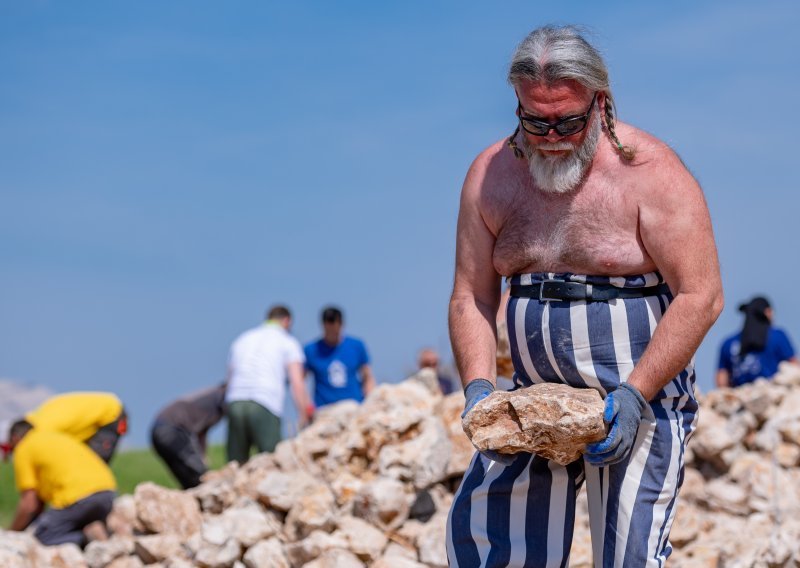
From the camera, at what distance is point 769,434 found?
717 centimetres

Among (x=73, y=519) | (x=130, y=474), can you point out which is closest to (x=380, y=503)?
(x=73, y=519)

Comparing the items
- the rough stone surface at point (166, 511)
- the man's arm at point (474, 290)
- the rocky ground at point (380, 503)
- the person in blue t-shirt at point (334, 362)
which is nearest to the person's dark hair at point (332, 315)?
the person in blue t-shirt at point (334, 362)

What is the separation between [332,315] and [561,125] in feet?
21.6

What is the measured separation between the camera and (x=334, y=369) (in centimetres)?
995

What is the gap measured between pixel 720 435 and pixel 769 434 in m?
0.46

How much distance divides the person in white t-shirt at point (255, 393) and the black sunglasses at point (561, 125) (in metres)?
5.95

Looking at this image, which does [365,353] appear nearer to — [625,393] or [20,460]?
[20,460]

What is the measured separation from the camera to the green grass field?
1188cm

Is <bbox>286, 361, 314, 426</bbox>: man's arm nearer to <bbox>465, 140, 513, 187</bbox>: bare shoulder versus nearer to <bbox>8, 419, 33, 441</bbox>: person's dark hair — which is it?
<bbox>8, 419, 33, 441</bbox>: person's dark hair

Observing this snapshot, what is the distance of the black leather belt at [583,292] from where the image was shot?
3.50 metres

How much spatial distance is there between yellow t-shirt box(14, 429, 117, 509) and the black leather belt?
179 inches

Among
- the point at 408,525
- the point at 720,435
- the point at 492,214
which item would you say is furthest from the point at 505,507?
the point at 720,435

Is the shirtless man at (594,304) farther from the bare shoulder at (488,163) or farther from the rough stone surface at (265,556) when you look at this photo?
the rough stone surface at (265,556)

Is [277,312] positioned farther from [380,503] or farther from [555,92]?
[555,92]
